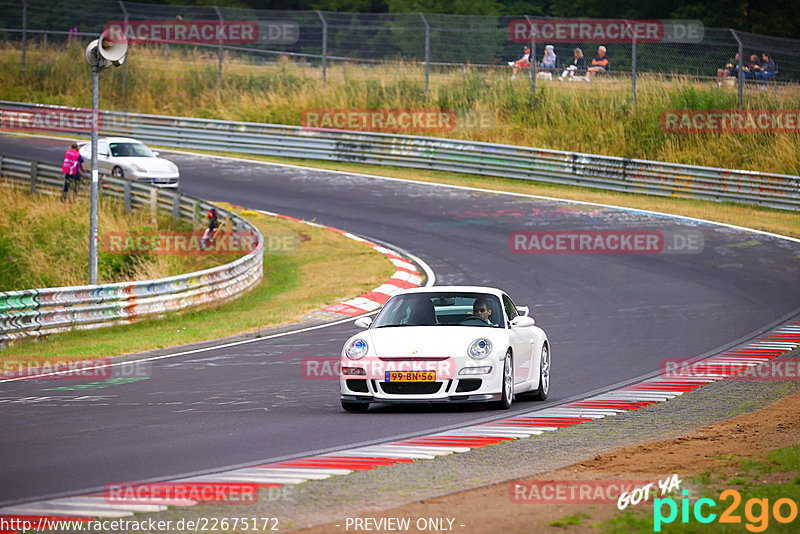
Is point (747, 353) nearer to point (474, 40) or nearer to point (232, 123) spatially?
point (474, 40)

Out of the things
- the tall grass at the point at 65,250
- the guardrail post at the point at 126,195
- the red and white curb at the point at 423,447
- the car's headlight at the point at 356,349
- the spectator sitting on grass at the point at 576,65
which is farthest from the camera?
the spectator sitting on grass at the point at 576,65

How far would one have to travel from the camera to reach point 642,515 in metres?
6.41

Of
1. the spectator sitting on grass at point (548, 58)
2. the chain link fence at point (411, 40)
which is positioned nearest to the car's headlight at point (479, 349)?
the chain link fence at point (411, 40)

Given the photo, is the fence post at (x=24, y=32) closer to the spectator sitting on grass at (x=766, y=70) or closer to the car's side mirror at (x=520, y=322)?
the spectator sitting on grass at (x=766, y=70)

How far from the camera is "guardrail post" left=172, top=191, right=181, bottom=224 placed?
27150 mm

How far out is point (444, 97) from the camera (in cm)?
3928

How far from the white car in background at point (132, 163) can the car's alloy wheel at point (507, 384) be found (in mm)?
21609

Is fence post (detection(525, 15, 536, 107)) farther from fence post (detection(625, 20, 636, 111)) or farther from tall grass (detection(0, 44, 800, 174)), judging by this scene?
fence post (detection(625, 20, 636, 111))

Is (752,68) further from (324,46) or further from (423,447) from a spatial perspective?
(423,447)

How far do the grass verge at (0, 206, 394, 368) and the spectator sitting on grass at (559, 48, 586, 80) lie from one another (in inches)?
461

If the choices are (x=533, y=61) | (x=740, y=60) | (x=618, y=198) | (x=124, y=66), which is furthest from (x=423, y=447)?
(x=124, y=66)

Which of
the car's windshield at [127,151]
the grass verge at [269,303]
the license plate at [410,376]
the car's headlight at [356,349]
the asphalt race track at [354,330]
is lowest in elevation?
the grass verge at [269,303]

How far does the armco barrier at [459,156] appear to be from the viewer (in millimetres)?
30250

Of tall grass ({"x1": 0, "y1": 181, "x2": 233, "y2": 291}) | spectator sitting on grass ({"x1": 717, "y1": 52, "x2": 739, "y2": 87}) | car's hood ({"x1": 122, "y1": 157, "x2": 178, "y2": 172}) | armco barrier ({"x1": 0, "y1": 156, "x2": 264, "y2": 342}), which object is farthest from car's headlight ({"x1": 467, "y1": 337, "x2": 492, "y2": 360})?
spectator sitting on grass ({"x1": 717, "y1": 52, "x2": 739, "y2": 87})
